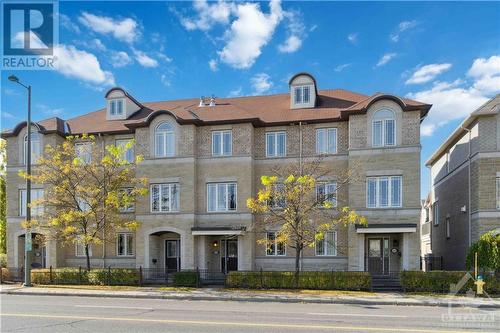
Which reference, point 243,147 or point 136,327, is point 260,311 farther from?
point 243,147

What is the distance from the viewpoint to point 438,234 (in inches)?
1148

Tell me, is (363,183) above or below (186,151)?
below

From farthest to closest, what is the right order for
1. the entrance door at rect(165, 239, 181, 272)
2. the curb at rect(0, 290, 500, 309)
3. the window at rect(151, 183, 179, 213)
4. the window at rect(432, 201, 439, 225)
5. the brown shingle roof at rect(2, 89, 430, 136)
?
the window at rect(432, 201, 439, 225) < the entrance door at rect(165, 239, 181, 272) < the window at rect(151, 183, 179, 213) < the brown shingle roof at rect(2, 89, 430, 136) < the curb at rect(0, 290, 500, 309)

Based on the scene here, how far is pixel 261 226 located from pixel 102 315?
483 inches

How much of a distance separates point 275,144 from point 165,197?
742cm

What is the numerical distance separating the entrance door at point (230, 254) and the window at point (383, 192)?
8511 millimetres

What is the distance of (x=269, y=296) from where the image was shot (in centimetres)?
1670

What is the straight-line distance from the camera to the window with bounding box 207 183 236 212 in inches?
914

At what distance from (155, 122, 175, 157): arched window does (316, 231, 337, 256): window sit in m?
10.3

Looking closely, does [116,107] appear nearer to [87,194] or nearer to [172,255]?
[87,194]

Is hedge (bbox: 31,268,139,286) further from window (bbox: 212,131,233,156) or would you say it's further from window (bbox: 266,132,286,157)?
window (bbox: 266,132,286,157)

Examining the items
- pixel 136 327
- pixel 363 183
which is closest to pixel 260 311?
pixel 136 327

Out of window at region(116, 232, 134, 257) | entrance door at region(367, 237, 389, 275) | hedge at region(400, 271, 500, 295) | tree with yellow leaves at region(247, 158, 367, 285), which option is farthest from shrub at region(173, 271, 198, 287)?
hedge at region(400, 271, 500, 295)

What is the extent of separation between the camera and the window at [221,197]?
23219mm
